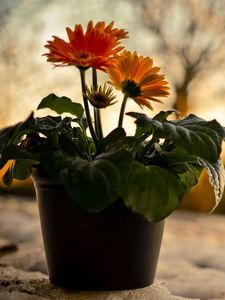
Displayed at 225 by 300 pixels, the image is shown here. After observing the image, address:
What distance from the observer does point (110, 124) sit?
2.15 meters

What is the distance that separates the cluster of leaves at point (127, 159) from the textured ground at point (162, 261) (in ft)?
0.80

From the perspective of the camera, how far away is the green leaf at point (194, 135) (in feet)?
3.12

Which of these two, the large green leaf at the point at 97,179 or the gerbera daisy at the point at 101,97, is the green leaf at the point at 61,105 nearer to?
the gerbera daisy at the point at 101,97

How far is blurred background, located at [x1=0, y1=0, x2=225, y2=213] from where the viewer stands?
2150 mm

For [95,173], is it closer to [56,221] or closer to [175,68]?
[56,221]

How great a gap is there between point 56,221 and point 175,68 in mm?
1262

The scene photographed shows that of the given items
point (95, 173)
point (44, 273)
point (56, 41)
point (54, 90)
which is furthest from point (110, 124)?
point (95, 173)

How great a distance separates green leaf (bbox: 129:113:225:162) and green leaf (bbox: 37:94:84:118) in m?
0.21

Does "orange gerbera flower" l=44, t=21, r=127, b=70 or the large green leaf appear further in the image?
"orange gerbera flower" l=44, t=21, r=127, b=70

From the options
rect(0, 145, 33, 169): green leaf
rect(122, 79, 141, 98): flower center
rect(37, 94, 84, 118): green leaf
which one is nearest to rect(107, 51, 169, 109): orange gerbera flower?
rect(122, 79, 141, 98): flower center

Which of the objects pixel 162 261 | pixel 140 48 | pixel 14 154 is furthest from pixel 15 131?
pixel 140 48

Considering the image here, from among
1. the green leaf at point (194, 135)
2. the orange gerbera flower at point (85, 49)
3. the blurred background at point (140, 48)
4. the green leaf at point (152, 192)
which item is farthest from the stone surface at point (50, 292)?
the blurred background at point (140, 48)

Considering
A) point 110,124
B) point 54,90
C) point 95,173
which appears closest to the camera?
point 95,173

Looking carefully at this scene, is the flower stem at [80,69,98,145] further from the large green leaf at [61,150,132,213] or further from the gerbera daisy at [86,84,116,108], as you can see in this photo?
the large green leaf at [61,150,132,213]
